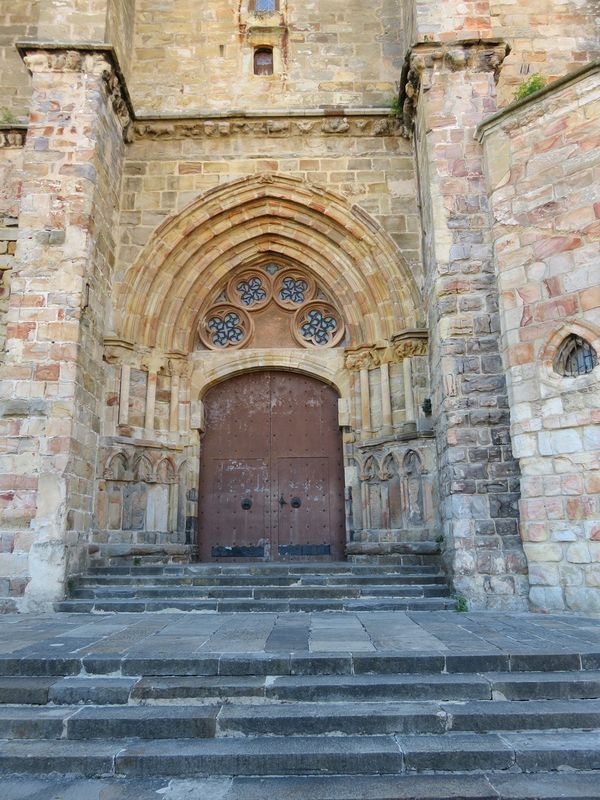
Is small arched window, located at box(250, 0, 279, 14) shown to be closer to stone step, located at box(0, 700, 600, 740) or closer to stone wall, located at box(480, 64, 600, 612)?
stone wall, located at box(480, 64, 600, 612)

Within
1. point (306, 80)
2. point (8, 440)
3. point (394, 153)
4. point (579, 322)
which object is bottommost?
point (8, 440)

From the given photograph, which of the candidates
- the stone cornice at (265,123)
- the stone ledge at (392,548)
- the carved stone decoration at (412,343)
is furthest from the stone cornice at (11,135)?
the stone ledge at (392,548)

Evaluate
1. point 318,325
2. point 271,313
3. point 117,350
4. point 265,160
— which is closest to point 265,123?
point 265,160

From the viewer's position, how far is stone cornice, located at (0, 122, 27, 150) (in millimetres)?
7695

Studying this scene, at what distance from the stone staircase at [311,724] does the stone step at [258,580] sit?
2479 mm

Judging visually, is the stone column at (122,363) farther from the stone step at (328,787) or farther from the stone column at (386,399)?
the stone step at (328,787)

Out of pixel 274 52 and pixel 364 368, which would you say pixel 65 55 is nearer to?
pixel 274 52

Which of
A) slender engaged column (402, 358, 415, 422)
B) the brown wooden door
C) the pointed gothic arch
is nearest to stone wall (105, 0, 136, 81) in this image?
the pointed gothic arch

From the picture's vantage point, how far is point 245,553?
8039 millimetres

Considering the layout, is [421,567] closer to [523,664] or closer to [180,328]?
[523,664]

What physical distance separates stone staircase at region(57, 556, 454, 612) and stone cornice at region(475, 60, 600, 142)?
15.5 ft

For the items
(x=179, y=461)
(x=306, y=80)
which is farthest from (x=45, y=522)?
(x=306, y=80)

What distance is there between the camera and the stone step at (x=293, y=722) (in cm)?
309

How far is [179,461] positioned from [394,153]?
5162 millimetres
